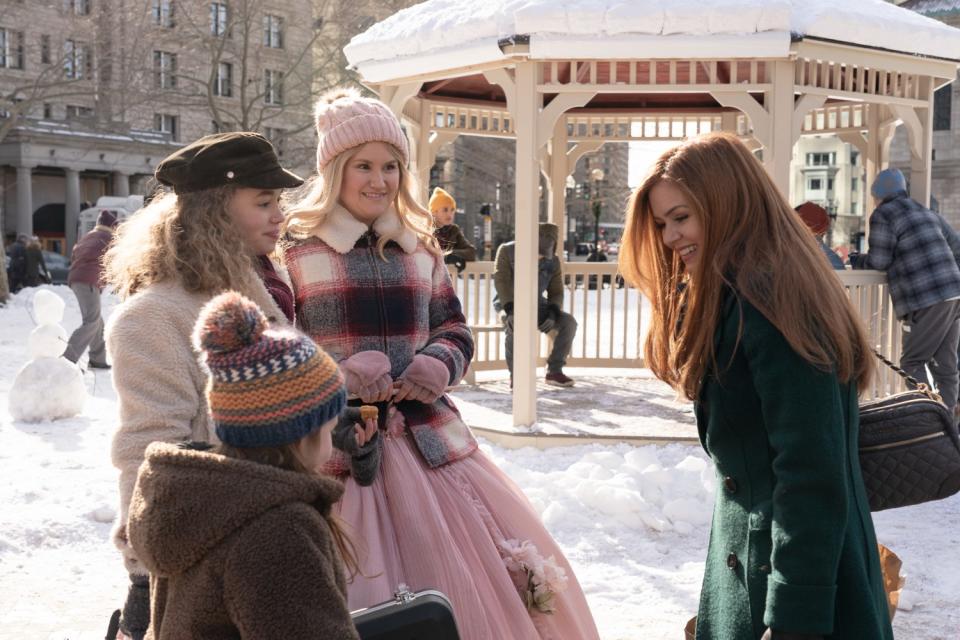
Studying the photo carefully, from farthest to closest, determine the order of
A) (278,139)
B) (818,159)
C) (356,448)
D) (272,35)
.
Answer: (818,159), (272,35), (278,139), (356,448)

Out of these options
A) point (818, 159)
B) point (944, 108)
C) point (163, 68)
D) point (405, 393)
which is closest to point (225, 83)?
point (163, 68)

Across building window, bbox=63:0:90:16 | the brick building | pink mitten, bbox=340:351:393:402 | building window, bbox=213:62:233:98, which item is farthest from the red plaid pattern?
building window, bbox=213:62:233:98

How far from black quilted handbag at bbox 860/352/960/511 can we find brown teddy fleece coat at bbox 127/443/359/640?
1.28 meters

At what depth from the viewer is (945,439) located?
8.14ft

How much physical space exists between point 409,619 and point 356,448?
2.36ft

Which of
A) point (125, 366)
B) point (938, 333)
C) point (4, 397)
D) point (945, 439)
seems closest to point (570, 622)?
point (945, 439)

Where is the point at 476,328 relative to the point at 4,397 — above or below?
above

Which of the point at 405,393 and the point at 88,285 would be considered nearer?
the point at 405,393

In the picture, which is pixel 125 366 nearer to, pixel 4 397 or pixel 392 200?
pixel 392 200

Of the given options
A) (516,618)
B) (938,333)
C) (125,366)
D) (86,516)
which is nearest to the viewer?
(125,366)

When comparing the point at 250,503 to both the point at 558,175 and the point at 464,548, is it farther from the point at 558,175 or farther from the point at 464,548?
the point at 558,175

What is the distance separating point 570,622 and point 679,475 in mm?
3888

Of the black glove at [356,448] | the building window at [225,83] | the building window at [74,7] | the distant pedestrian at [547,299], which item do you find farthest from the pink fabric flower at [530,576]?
the building window at [225,83]

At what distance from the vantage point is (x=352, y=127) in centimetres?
322
